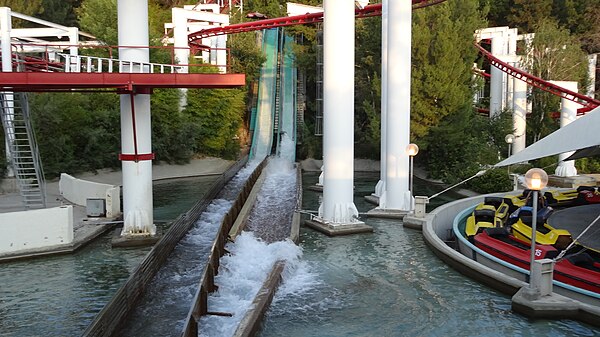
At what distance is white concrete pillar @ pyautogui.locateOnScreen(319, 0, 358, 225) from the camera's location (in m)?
14.3

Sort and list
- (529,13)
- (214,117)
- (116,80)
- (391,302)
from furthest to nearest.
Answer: (529,13), (214,117), (116,80), (391,302)

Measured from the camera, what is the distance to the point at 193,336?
766 centimetres

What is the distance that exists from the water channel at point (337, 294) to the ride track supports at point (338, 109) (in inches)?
38.0

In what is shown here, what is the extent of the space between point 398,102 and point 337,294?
791cm

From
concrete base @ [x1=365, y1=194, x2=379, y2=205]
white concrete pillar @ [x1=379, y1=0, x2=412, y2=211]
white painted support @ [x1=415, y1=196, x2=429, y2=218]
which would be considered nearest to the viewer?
white painted support @ [x1=415, y1=196, x2=429, y2=218]

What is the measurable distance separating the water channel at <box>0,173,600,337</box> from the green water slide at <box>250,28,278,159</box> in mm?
19165

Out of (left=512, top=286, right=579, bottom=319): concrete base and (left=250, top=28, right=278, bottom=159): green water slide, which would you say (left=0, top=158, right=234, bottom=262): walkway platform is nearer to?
(left=250, top=28, right=278, bottom=159): green water slide

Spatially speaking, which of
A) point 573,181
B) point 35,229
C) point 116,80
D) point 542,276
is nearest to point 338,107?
point 116,80

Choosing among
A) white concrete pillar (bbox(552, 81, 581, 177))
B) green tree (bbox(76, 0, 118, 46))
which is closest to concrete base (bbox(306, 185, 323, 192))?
white concrete pillar (bbox(552, 81, 581, 177))

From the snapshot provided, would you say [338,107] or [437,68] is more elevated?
[437,68]

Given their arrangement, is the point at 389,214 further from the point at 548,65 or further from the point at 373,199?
the point at 548,65

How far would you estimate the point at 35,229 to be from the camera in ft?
43.1

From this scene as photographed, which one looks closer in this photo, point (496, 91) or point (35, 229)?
point (35, 229)

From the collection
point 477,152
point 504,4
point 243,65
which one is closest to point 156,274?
point 477,152
